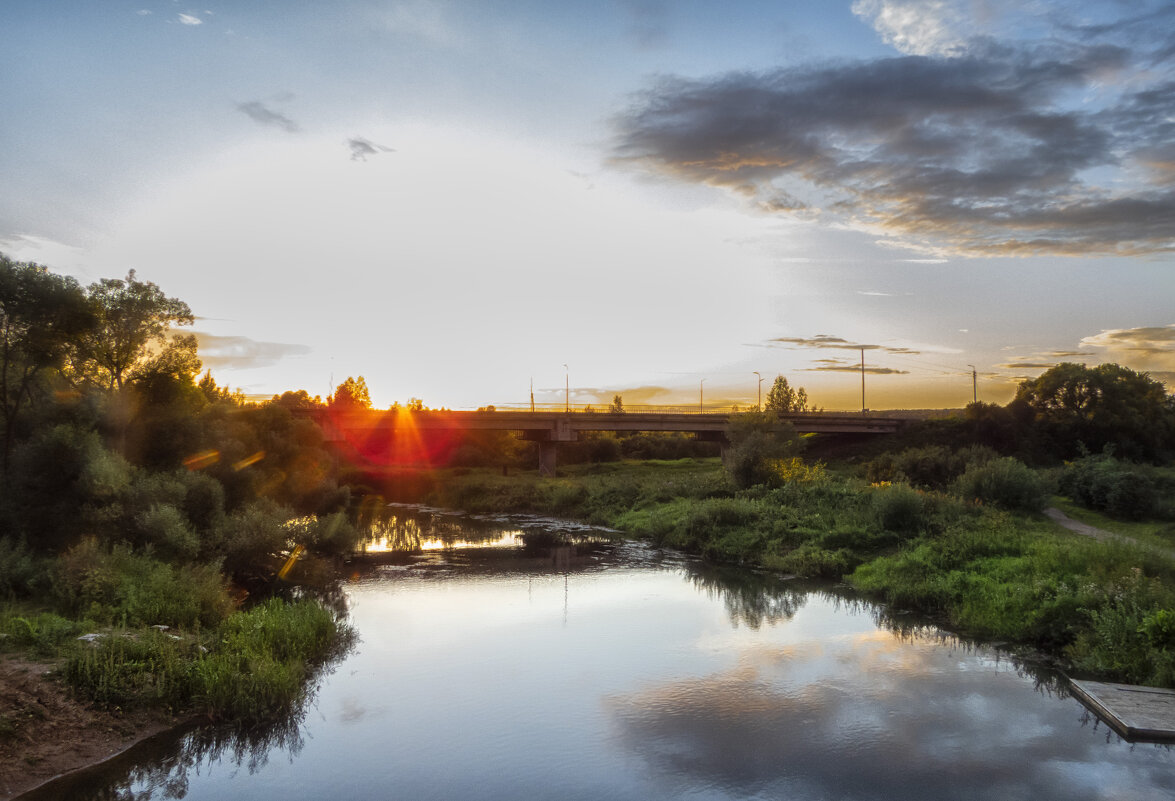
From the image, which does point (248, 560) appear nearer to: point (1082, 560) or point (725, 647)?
point (725, 647)

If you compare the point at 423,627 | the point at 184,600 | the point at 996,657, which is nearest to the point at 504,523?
the point at 423,627

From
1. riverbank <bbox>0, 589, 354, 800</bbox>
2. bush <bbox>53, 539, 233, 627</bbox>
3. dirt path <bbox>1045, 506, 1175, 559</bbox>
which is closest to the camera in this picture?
riverbank <bbox>0, 589, 354, 800</bbox>

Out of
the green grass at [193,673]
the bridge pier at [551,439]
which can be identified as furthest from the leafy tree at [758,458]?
the green grass at [193,673]

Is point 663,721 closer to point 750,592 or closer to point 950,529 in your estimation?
point 750,592

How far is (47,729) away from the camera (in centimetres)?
1313

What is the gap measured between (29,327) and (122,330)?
6.40 meters

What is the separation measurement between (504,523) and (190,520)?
24872 millimetres

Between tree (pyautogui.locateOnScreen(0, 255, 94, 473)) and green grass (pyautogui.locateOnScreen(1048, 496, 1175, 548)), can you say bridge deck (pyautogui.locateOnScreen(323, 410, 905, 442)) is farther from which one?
tree (pyautogui.locateOnScreen(0, 255, 94, 473))

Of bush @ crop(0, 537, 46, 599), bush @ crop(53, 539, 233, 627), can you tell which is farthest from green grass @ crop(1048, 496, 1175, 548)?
bush @ crop(0, 537, 46, 599)

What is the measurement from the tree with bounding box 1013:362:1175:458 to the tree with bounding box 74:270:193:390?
2780 inches

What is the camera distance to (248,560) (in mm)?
28875

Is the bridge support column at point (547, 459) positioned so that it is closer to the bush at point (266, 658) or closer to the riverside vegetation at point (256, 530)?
the riverside vegetation at point (256, 530)

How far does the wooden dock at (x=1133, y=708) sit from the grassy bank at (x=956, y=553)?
0.75 m

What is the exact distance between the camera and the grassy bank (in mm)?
17703
